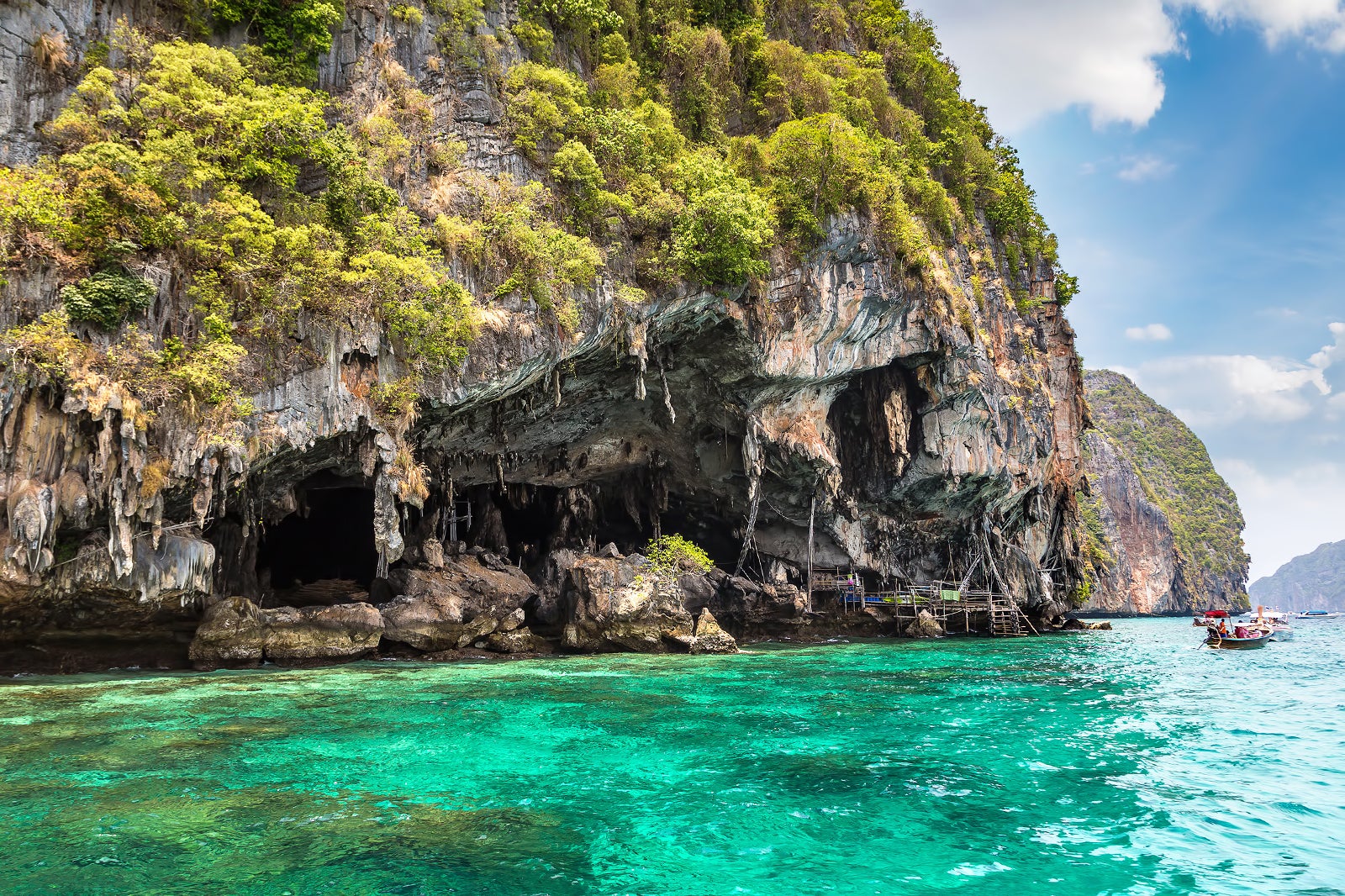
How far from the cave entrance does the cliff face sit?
147 mm

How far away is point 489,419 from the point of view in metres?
21.8

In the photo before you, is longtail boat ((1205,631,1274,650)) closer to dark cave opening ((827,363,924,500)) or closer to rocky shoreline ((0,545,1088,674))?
dark cave opening ((827,363,924,500))

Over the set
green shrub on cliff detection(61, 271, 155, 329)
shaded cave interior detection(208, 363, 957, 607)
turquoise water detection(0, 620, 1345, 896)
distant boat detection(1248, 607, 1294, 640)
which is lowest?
distant boat detection(1248, 607, 1294, 640)

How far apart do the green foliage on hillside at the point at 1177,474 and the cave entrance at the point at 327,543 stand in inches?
3406

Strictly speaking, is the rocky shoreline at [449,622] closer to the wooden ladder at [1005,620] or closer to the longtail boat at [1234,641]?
the wooden ladder at [1005,620]

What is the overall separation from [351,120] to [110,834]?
59.6 feet

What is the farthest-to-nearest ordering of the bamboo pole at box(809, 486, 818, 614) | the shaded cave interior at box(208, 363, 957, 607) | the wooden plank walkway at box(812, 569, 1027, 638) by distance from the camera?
the wooden plank walkway at box(812, 569, 1027, 638) < the bamboo pole at box(809, 486, 818, 614) < the shaded cave interior at box(208, 363, 957, 607)

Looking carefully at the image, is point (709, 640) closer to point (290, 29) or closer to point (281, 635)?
point (281, 635)

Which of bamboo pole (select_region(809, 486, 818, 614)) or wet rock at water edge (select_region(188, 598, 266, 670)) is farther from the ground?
bamboo pole (select_region(809, 486, 818, 614))

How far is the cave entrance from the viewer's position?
2588cm

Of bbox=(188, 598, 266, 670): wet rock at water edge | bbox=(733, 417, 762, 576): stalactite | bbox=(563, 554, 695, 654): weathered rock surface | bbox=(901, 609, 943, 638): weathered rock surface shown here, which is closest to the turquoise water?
bbox=(188, 598, 266, 670): wet rock at water edge

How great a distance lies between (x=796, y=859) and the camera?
5801 millimetres

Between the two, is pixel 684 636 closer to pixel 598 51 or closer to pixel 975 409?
pixel 975 409

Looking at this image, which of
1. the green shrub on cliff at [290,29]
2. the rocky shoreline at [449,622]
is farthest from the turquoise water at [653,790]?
the green shrub on cliff at [290,29]
